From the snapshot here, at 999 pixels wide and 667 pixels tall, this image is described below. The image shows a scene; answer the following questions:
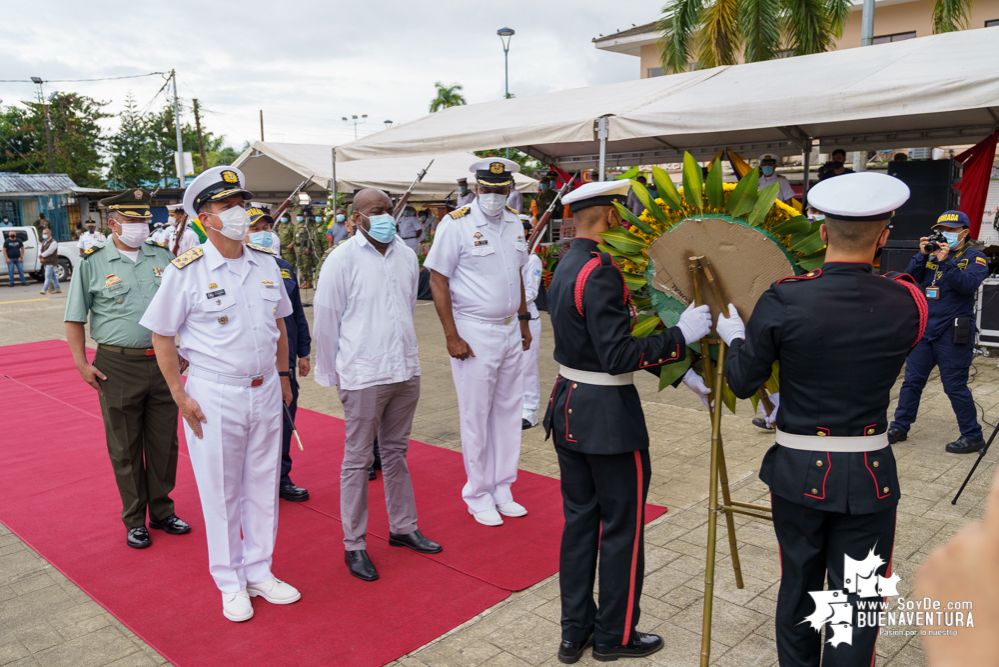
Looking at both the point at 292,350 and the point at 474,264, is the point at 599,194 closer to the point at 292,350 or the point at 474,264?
the point at 474,264

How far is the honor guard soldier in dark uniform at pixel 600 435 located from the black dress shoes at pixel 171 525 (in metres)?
2.53

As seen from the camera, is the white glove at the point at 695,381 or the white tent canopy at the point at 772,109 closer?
the white glove at the point at 695,381

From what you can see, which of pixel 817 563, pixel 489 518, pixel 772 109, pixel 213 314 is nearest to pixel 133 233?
pixel 213 314

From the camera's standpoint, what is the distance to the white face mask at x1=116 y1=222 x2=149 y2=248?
426cm

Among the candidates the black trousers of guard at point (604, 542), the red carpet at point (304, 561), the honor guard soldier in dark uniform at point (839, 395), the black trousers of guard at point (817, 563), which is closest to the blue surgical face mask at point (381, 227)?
the black trousers of guard at point (604, 542)

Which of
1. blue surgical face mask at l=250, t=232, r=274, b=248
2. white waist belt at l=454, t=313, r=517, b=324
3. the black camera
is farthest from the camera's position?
the black camera

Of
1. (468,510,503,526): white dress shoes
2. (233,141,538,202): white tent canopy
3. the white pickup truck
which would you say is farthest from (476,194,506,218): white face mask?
the white pickup truck

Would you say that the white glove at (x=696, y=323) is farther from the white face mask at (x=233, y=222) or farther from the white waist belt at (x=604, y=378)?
the white face mask at (x=233, y=222)

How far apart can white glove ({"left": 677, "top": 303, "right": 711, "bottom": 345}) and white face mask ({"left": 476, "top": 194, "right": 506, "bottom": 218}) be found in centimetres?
206

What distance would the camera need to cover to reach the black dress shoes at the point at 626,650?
3.05m

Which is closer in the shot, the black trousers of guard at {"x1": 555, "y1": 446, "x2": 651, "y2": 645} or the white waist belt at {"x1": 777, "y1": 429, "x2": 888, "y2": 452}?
the white waist belt at {"x1": 777, "y1": 429, "x2": 888, "y2": 452}

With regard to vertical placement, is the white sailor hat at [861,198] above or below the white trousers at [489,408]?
above

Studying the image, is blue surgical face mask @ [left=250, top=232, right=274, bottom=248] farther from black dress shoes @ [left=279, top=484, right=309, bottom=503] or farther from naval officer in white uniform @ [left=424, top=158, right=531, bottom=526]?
black dress shoes @ [left=279, top=484, right=309, bottom=503]

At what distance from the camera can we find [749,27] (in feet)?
47.3
